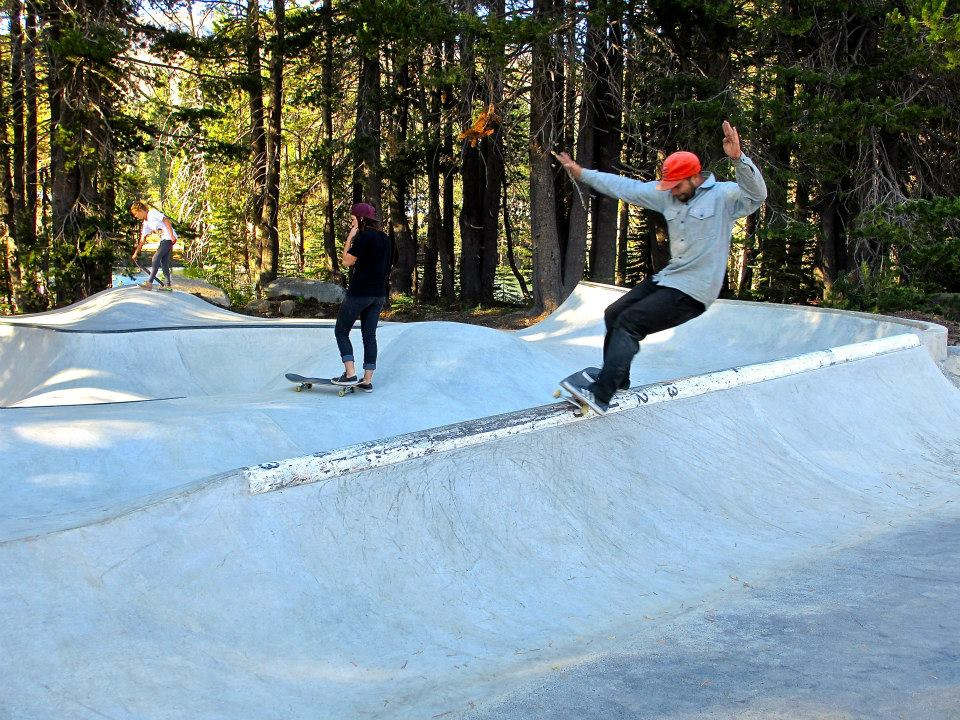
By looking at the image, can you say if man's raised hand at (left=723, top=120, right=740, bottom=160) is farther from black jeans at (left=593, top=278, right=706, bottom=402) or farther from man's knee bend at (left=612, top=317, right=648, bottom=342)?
man's knee bend at (left=612, top=317, right=648, bottom=342)

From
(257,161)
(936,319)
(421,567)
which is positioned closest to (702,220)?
(421,567)

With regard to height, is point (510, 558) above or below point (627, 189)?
below

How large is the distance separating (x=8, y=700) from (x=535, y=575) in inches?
93.3

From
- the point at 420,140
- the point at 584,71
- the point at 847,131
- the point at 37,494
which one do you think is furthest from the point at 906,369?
the point at 420,140

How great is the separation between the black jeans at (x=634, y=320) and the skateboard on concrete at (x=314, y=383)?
4.54m

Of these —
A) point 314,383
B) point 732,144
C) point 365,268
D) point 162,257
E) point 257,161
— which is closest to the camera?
point 732,144

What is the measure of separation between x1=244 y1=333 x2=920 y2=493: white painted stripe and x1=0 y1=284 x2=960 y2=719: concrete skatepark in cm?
2

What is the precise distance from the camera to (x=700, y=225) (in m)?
5.03

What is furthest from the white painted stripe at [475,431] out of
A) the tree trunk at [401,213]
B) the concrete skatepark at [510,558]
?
the tree trunk at [401,213]

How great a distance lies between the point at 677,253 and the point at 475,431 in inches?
64.4

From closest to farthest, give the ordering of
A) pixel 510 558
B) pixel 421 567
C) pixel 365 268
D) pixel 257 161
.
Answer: pixel 421 567, pixel 510 558, pixel 365 268, pixel 257 161

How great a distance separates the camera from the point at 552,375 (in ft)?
34.6

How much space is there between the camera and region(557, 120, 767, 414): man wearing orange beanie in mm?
4992

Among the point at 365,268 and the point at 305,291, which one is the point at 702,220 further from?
the point at 305,291
